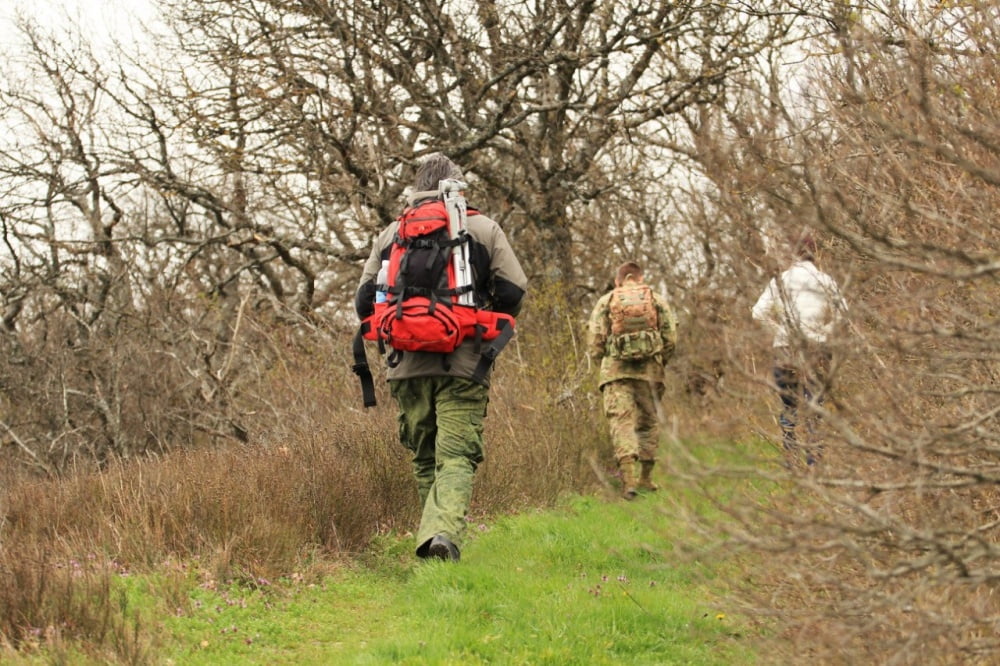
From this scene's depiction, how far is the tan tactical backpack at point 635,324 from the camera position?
9.40m

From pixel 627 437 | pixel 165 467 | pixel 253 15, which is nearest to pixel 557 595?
pixel 165 467

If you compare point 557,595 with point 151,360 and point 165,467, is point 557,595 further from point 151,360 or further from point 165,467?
point 151,360

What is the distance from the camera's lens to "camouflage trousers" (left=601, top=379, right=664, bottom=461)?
9.59m

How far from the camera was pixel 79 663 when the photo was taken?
388 centimetres

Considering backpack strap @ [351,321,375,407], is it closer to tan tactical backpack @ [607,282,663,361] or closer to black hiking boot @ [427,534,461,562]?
black hiking boot @ [427,534,461,562]

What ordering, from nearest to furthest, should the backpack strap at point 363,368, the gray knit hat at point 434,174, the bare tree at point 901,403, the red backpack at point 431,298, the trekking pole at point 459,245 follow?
the bare tree at point 901,403 < the red backpack at point 431,298 < the trekking pole at point 459,245 < the gray knit hat at point 434,174 < the backpack strap at point 363,368

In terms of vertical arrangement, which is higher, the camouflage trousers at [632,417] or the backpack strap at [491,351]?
the backpack strap at [491,351]

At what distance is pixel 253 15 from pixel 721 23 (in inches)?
227

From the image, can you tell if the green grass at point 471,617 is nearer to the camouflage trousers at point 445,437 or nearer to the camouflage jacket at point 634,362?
the camouflage trousers at point 445,437

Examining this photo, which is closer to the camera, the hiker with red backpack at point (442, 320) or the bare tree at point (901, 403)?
the bare tree at point (901, 403)

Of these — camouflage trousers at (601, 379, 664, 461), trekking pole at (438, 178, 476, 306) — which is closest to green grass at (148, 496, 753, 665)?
trekking pole at (438, 178, 476, 306)

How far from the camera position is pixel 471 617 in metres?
4.91

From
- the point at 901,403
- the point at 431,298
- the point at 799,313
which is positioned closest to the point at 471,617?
the point at 431,298

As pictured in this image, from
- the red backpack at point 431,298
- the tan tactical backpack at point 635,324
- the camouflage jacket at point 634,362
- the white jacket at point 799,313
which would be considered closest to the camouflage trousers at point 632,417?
the camouflage jacket at point 634,362
